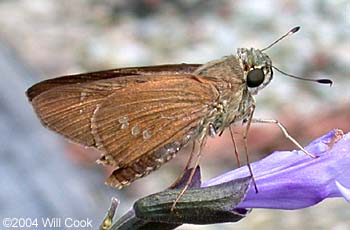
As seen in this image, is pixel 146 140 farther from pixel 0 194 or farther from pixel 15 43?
pixel 15 43

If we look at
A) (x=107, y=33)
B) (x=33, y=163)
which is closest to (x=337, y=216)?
(x=33, y=163)

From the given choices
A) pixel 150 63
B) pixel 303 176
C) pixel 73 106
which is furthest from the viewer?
pixel 150 63

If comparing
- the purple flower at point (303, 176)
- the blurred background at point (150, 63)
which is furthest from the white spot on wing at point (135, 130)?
the blurred background at point (150, 63)

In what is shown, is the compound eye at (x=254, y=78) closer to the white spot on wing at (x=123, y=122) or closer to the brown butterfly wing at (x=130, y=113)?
the brown butterfly wing at (x=130, y=113)

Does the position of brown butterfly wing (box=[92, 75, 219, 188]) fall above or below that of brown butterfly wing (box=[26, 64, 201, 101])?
below

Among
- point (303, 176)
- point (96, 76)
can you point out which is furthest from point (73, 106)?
point (303, 176)

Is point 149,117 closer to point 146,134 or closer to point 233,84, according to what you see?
point 146,134

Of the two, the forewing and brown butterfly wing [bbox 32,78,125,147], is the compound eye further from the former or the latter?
brown butterfly wing [bbox 32,78,125,147]

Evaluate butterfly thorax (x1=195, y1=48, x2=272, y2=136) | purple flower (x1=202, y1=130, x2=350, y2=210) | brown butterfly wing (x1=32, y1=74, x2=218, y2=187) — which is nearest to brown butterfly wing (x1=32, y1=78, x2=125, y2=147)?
brown butterfly wing (x1=32, y1=74, x2=218, y2=187)
